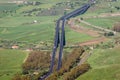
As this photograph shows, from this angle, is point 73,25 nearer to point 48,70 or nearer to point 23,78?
point 48,70

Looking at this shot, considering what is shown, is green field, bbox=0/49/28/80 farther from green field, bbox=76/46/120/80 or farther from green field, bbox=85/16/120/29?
green field, bbox=85/16/120/29

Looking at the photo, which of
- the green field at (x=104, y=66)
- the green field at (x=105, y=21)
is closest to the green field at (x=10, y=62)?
the green field at (x=104, y=66)

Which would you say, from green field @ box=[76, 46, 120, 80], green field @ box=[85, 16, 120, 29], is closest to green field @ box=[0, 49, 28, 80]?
green field @ box=[76, 46, 120, 80]

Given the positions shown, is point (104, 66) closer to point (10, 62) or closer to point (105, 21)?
point (10, 62)

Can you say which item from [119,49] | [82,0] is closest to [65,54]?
[119,49]

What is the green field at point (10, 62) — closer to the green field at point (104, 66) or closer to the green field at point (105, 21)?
the green field at point (104, 66)

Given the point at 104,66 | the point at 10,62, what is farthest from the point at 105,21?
the point at 104,66
